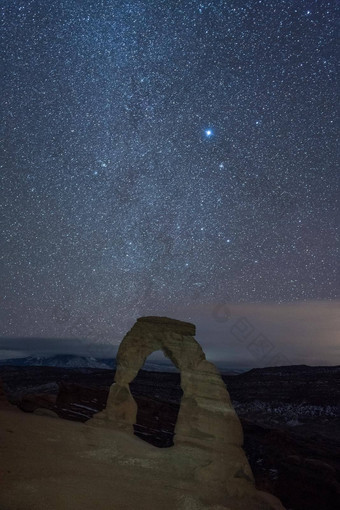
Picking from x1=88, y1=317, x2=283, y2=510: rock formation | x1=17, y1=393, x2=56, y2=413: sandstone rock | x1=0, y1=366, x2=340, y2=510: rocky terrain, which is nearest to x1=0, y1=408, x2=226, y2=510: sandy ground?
x1=88, y1=317, x2=283, y2=510: rock formation

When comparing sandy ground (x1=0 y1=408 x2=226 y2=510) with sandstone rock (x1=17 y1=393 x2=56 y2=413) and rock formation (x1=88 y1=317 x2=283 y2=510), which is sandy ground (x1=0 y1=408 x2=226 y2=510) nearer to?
rock formation (x1=88 y1=317 x2=283 y2=510)

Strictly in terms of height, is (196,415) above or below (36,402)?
above

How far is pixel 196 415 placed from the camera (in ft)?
51.6

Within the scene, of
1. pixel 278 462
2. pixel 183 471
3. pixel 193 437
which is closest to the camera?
pixel 183 471

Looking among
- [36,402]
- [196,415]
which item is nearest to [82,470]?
[196,415]

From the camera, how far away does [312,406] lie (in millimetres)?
52094

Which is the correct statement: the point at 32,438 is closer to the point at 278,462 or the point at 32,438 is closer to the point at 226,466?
the point at 226,466

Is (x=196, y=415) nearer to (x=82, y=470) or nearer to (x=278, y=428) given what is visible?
(x=82, y=470)

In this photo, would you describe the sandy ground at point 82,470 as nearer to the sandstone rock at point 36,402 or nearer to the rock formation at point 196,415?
the rock formation at point 196,415

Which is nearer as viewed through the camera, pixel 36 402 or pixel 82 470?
pixel 82 470

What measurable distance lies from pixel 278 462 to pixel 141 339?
41.0ft

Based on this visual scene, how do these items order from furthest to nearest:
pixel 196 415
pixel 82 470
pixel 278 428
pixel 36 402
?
1. pixel 278 428
2. pixel 36 402
3. pixel 196 415
4. pixel 82 470

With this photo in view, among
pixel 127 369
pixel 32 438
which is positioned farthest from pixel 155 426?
pixel 32 438

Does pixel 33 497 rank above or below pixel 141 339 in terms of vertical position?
below
